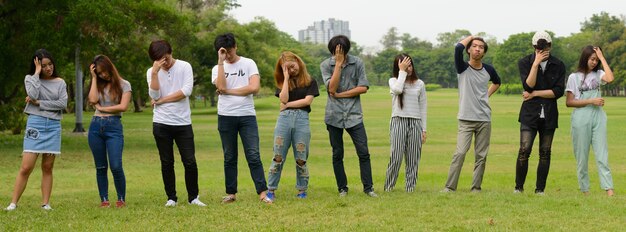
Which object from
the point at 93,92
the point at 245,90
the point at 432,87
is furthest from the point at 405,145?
the point at 432,87

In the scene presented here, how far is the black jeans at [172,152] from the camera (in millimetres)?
9352

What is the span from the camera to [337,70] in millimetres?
10070

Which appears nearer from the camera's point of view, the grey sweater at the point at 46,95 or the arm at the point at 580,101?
the grey sweater at the point at 46,95

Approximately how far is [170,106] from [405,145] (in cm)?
313

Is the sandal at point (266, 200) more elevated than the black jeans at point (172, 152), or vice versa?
the black jeans at point (172, 152)

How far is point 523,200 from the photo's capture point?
9.07 metres

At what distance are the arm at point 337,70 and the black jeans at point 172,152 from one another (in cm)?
178

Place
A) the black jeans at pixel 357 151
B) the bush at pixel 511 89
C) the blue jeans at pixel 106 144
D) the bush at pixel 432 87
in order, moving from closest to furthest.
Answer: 1. the blue jeans at pixel 106 144
2. the black jeans at pixel 357 151
3. the bush at pixel 511 89
4. the bush at pixel 432 87

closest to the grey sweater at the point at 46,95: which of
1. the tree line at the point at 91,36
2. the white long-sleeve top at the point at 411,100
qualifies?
the white long-sleeve top at the point at 411,100

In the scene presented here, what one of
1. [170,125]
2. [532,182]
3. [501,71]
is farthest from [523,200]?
[501,71]

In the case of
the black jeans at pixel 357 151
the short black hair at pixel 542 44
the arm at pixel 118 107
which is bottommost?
the black jeans at pixel 357 151

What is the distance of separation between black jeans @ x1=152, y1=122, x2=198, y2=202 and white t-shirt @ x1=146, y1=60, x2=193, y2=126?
3.0 inches

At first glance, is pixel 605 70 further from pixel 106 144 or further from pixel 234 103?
pixel 106 144

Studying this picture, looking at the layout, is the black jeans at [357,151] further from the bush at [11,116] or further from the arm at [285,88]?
the bush at [11,116]
